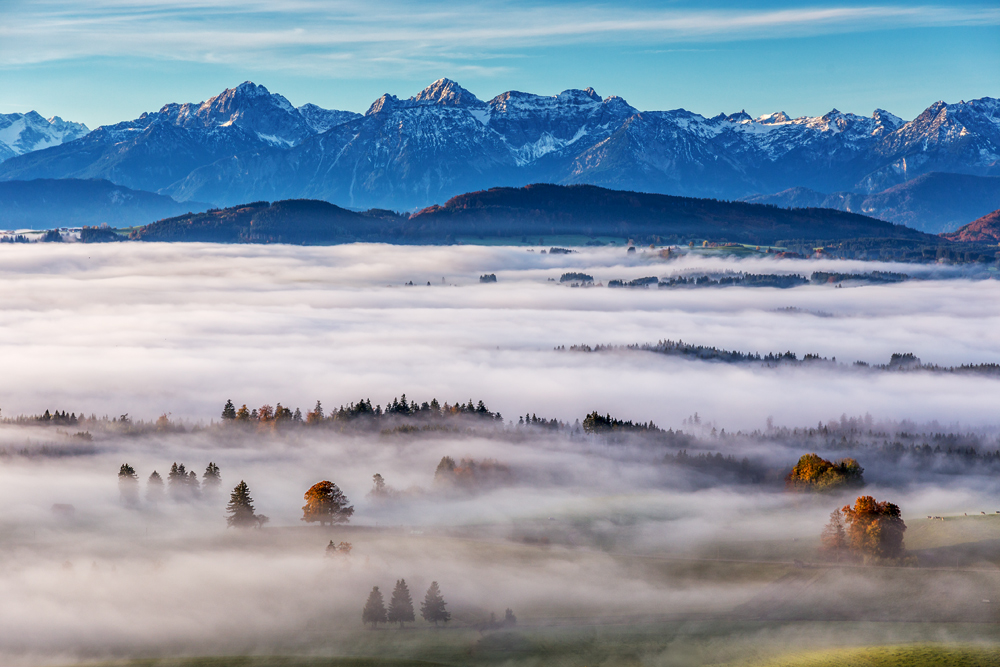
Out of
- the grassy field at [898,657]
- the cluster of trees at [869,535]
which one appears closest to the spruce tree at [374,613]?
the grassy field at [898,657]

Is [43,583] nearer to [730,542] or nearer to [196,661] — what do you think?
[196,661]

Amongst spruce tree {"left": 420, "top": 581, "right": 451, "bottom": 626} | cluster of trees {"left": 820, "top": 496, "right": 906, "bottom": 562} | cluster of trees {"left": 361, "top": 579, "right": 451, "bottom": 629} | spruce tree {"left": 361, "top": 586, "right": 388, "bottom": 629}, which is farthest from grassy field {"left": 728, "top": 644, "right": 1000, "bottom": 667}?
spruce tree {"left": 361, "top": 586, "right": 388, "bottom": 629}

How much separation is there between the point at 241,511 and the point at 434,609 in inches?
2378

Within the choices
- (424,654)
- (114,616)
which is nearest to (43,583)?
(114,616)

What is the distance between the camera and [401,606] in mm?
136875

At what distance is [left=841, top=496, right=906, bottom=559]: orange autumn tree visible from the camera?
157 metres

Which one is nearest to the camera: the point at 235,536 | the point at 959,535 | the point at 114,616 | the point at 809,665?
the point at 809,665

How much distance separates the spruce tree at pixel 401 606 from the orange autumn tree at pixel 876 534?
2781 inches

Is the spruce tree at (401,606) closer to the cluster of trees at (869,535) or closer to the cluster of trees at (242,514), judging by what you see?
the cluster of trees at (242,514)

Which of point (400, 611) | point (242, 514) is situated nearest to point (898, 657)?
point (400, 611)

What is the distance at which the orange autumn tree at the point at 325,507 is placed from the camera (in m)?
182

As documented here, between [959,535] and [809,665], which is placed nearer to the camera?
[809,665]

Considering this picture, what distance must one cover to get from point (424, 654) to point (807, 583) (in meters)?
59.0

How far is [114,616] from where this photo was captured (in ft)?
487
